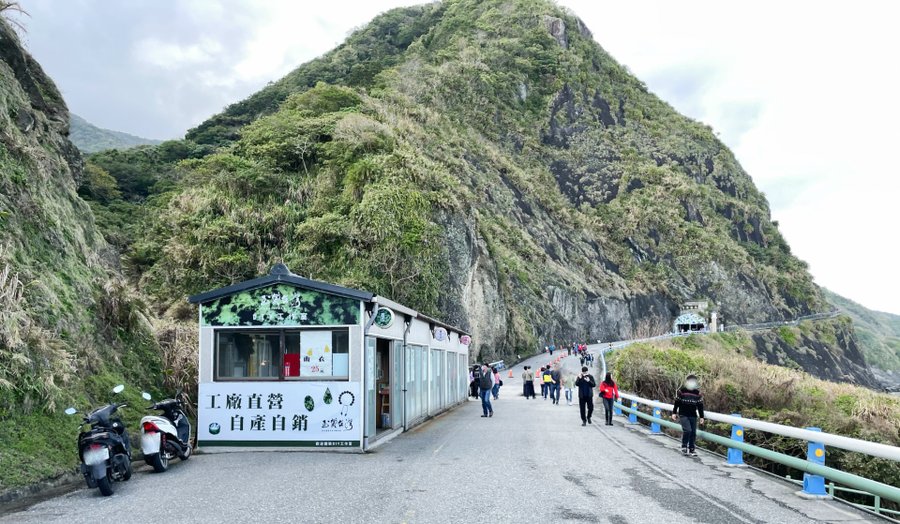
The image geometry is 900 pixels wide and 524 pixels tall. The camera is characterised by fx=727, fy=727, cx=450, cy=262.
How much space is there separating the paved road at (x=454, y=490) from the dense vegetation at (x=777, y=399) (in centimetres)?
186

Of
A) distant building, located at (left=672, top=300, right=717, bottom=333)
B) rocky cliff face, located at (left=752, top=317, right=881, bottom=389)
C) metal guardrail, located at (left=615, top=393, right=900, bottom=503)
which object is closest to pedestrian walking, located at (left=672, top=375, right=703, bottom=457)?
metal guardrail, located at (left=615, top=393, right=900, bottom=503)

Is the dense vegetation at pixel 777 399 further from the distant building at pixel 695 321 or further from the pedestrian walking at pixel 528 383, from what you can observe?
the distant building at pixel 695 321

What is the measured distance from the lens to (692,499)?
877cm

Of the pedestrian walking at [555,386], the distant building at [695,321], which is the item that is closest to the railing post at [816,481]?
the pedestrian walking at [555,386]

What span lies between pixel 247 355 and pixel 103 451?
5.03 m

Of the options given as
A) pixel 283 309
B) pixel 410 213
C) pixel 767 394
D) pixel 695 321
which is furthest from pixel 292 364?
pixel 695 321

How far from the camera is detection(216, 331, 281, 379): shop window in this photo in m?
14.2

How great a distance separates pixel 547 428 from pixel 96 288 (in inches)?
449

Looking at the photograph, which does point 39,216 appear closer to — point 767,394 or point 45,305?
point 45,305

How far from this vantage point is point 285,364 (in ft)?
46.3

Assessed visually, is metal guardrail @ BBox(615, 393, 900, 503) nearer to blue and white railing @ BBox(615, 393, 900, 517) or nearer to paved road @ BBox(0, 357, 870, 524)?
blue and white railing @ BBox(615, 393, 900, 517)

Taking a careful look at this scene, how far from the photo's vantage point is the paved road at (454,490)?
7863 mm

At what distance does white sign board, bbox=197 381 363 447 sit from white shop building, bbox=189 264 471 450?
0.06 feet

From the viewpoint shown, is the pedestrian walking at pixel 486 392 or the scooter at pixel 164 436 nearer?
the scooter at pixel 164 436
